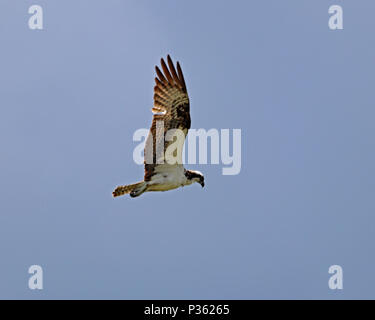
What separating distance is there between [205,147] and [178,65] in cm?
180

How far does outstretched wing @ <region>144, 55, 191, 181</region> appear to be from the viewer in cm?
1902

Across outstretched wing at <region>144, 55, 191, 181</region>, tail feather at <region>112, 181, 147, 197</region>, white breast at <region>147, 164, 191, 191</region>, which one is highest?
outstretched wing at <region>144, 55, 191, 181</region>

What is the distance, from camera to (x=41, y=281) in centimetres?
2053

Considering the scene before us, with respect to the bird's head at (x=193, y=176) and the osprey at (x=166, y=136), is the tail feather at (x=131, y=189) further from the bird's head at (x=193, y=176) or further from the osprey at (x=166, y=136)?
the bird's head at (x=193, y=176)

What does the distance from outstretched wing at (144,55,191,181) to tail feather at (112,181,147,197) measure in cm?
19

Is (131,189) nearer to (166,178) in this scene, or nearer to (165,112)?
(166,178)

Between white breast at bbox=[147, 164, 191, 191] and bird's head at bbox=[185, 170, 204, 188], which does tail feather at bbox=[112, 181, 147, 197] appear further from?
bird's head at bbox=[185, 170, 204, 188]


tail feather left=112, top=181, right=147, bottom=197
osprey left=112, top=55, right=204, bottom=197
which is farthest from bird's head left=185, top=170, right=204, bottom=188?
tail feather left=112, top=181, right=147, bottom=197

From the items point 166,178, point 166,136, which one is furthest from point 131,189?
point 166,136

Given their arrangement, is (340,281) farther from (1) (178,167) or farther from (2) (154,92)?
(2) (154,92)

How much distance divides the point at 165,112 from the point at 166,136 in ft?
1.85

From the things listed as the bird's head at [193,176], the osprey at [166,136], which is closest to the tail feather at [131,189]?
the osprey at [166,136]

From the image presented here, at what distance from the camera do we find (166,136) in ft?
62.2

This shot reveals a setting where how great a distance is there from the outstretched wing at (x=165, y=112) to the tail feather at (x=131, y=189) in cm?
19
